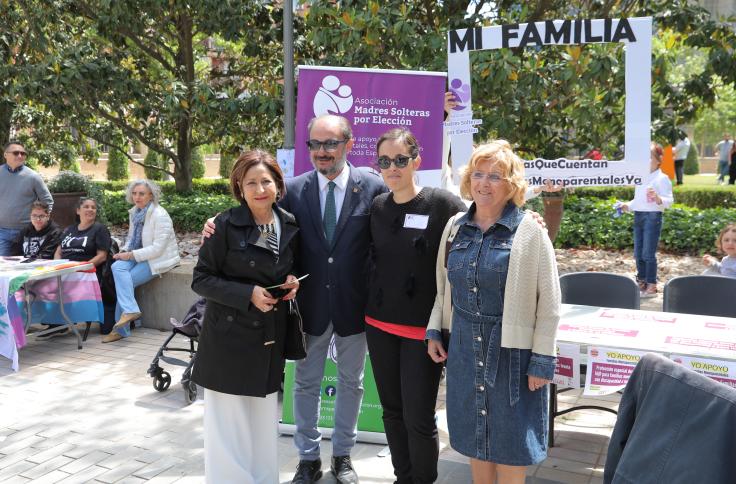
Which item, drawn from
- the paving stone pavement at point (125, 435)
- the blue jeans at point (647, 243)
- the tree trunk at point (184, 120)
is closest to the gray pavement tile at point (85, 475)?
the paving stone pavement at point (125, 435)

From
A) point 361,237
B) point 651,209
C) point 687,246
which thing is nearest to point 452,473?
point 361,237

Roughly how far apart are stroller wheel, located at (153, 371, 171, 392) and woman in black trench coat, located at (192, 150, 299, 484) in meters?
2.05

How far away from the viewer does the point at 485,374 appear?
277 centimetres

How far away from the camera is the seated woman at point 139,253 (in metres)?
6.91

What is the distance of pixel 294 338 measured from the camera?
3428 mm

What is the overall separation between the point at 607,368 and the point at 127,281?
517cm

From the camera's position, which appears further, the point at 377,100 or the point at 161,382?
the point at 161,382

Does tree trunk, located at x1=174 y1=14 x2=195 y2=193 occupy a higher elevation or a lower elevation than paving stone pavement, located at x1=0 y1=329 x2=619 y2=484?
higher

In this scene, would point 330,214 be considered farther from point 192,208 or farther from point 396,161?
point 192,208

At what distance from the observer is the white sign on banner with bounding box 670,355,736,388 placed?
2.88 m

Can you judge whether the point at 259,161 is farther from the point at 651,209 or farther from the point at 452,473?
the point at 651,209

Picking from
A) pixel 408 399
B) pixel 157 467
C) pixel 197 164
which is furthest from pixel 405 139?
pixel 197 164

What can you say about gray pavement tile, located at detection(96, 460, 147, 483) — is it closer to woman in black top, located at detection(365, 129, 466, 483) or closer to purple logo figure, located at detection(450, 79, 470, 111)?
woman in black top, located at detection(365, 129, 466, 483)

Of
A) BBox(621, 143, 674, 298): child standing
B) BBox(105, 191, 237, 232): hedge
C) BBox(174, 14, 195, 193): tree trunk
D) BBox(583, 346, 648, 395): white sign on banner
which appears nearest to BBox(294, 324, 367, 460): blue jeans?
BBox(583, 346, 648, 395): white sign on banner
